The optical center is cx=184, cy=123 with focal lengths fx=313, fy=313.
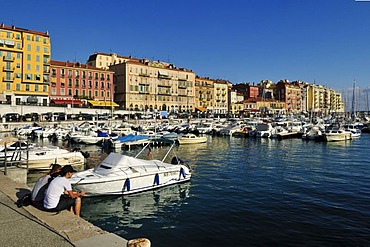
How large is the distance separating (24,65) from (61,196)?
2847 inches

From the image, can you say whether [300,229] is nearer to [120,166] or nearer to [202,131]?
[120,166]

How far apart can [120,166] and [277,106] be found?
440 feet

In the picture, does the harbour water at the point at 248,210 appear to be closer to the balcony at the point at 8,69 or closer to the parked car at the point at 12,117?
the parked car at the point at 12,117

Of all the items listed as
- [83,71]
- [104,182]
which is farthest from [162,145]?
[83,71]

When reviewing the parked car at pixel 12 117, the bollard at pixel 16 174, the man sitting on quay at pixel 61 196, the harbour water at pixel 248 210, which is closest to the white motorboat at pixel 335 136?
the harbour water at pixel 248 210

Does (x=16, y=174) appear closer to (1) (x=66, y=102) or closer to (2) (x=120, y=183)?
(2) (x=120, y=183)

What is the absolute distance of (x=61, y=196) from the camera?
28.1 feet

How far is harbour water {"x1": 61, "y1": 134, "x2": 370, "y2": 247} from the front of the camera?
1084 centimetres

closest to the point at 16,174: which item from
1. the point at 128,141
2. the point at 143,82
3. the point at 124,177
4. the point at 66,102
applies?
the point at 124,177

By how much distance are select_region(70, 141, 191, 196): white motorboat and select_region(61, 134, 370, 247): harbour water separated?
0.41 metres

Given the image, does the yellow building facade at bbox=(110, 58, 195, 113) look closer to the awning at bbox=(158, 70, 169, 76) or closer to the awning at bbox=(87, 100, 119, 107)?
the awning at bbox=(158, 70, 169, 76)

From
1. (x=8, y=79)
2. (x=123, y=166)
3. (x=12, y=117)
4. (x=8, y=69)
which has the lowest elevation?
(x=123, y=166)

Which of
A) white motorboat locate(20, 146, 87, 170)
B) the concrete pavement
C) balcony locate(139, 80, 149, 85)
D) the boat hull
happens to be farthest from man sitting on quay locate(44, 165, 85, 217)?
balcony locate(139, 80, 149, 85)

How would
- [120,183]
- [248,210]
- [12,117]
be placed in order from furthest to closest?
1. [12,117]
2. [120,183]
3. [248,210]
